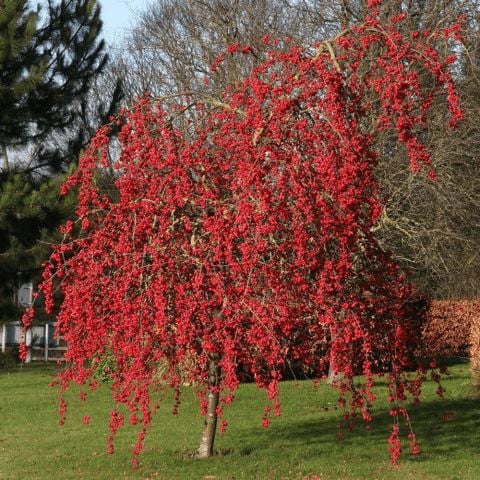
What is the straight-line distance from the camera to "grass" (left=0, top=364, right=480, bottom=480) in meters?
8.62

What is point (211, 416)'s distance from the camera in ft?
29.3

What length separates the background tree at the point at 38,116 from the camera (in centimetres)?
1884

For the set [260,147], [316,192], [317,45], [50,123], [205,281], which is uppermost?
[50,123]

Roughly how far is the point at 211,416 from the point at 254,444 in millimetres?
1333

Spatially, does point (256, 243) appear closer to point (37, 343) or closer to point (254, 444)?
point (254, 444)

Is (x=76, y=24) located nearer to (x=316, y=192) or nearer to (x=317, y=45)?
(x=317, y=45)

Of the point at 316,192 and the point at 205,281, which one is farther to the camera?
the point at 205,281

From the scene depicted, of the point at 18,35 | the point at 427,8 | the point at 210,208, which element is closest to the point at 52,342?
the point at 18,35

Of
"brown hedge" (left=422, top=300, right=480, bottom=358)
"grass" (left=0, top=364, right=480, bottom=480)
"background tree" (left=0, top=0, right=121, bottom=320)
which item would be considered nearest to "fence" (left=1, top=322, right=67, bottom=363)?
"background tree" (left=0, top=0, right=121, bottom=320)

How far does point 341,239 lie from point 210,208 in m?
1.85

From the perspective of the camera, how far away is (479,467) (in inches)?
340

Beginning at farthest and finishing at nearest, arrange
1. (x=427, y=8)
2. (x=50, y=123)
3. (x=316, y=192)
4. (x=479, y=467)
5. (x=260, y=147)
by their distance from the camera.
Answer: (x=50, y=123)
(x=427, y=8)
(x=479, y=467)
(x=260, y=147)
(x=316, y=192)

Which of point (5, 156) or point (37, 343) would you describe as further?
point (37, 343)

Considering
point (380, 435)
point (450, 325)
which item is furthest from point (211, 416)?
point (450, 325)
